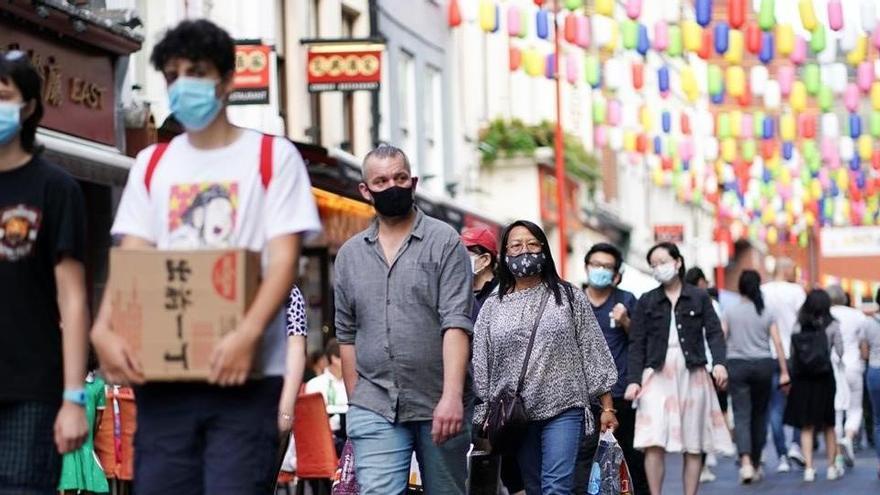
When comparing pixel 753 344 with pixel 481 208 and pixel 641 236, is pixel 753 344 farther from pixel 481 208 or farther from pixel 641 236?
pixel 641 236

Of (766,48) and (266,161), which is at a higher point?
(766,48)

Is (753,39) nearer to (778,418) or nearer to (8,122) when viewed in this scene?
(778,418)

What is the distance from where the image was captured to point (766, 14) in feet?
87.2

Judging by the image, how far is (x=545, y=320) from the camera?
10.2m

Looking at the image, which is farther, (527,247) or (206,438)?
(527,247)

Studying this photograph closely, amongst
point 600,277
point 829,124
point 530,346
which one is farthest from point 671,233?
point 530,346

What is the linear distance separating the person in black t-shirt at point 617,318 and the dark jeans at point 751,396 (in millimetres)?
4431

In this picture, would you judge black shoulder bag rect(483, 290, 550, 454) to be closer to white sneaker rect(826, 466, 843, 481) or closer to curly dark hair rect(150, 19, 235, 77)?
curly dark hair rect(150, 19, 235, 77)

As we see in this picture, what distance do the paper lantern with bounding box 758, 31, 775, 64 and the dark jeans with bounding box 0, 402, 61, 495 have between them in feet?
81.0

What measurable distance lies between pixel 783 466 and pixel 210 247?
47.3 feet

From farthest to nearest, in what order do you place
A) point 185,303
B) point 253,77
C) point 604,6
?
point 604,6 → point 253,77 → point 185,303

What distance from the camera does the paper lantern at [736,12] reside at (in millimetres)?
25703

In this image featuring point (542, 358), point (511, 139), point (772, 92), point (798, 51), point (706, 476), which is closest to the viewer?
point (542, 358)

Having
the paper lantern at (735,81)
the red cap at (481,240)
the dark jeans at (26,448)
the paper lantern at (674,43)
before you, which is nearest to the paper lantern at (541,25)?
the paper lantern at (674,43)
